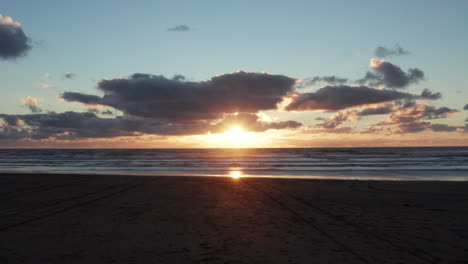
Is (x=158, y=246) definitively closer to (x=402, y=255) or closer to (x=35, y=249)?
(x=35, y=249)

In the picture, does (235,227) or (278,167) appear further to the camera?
(278,167)

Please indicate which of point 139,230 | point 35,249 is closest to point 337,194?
point 139,230

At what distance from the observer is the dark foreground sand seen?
6.44 m

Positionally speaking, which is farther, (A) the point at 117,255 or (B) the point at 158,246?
(B) the point at 158,246

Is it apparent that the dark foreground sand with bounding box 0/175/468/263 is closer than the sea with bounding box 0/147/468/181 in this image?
Yes

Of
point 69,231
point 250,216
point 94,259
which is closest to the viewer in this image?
point 94,259

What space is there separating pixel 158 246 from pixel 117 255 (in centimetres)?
98

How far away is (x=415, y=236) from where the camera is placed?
769 centimetres

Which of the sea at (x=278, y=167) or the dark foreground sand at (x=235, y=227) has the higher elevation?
the dark foreground sand at (x=235, y=227)

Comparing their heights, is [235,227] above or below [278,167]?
above

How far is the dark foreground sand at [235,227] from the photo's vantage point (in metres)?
6.44

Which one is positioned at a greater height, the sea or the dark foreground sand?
the dark foreground sand

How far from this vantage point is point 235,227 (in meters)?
8.61

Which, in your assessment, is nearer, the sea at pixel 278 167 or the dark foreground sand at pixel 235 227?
the dark foreground sand at pixel 235 227
